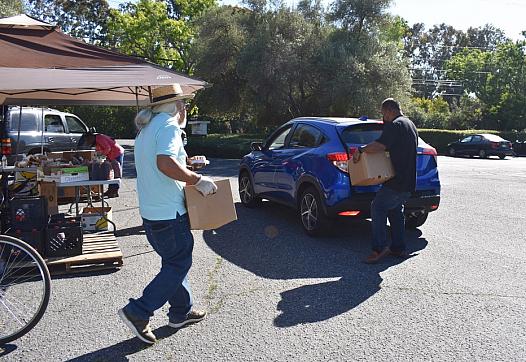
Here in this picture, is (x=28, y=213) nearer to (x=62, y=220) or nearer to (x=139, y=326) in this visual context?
(x=62, y=220)

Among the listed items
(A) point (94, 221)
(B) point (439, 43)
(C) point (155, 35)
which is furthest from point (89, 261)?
(B) point (439, 43)

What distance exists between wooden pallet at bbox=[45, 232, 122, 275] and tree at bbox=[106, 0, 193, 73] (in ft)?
79.5

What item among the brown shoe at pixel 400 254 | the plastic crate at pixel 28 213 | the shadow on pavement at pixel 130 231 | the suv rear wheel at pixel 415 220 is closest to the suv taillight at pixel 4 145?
the plastic crate at pixel 28 213

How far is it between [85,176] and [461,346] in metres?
5.04

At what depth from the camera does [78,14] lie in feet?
169

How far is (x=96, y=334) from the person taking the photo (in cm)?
410

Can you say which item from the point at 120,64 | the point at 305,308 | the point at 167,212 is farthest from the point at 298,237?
the point at 167,212

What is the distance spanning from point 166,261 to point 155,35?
28.9 m

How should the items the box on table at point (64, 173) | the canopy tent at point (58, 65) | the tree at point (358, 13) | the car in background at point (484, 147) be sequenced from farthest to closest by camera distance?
the car in background at point (484, 147), the tree at point (358, 13), the box on table at point (64, 173), the canopy tent at point (58, 65)

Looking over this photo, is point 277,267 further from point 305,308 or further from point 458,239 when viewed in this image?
point 458,239

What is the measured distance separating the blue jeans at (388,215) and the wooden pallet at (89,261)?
9.49 feet

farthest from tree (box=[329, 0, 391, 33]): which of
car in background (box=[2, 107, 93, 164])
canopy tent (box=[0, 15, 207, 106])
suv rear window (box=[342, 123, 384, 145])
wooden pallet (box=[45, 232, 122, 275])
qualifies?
wooden pallet (box=[45, 232, 122, 275])

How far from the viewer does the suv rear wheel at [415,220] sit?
A: 7.62 meters

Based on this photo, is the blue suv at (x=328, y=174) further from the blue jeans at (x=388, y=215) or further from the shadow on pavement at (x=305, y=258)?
the blue jeans at (x=388, y=215)
